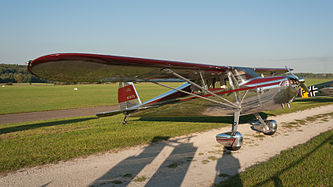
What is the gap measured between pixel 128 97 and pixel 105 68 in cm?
453

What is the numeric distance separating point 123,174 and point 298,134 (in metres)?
6.14

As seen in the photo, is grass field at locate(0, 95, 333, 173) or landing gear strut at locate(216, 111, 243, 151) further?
landing gear strut at locate(216, 111, 243, 151)

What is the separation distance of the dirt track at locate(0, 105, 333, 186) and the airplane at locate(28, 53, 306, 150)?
62cm

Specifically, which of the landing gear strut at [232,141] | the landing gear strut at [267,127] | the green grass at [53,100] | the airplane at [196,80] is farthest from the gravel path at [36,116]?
the landing gear strut at [232,141]

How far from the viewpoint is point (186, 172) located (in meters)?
4.20

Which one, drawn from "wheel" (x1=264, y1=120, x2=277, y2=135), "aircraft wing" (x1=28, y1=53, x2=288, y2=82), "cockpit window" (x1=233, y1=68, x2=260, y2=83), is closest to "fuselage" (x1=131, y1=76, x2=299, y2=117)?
"cockpit window" (x1=233, y1=68, x2=260, y2=83)

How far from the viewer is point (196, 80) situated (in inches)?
271

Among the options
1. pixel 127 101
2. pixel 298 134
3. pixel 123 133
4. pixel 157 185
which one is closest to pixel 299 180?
pixel 157 185

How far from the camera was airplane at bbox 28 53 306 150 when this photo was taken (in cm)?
409

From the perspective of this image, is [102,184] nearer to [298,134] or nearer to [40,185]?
[40,185]

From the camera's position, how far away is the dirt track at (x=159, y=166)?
3.87m

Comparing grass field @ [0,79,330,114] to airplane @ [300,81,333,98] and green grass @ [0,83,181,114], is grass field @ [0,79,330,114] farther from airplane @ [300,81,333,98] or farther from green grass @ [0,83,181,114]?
airplane @ [300,81,333,98]

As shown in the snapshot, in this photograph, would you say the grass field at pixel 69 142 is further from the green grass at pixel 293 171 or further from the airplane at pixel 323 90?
the airplane at pixel 323 90

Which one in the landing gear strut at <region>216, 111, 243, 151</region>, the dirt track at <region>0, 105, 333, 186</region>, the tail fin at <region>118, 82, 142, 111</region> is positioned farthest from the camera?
the tail fin at <region>118, 82, 142, 111</region>
